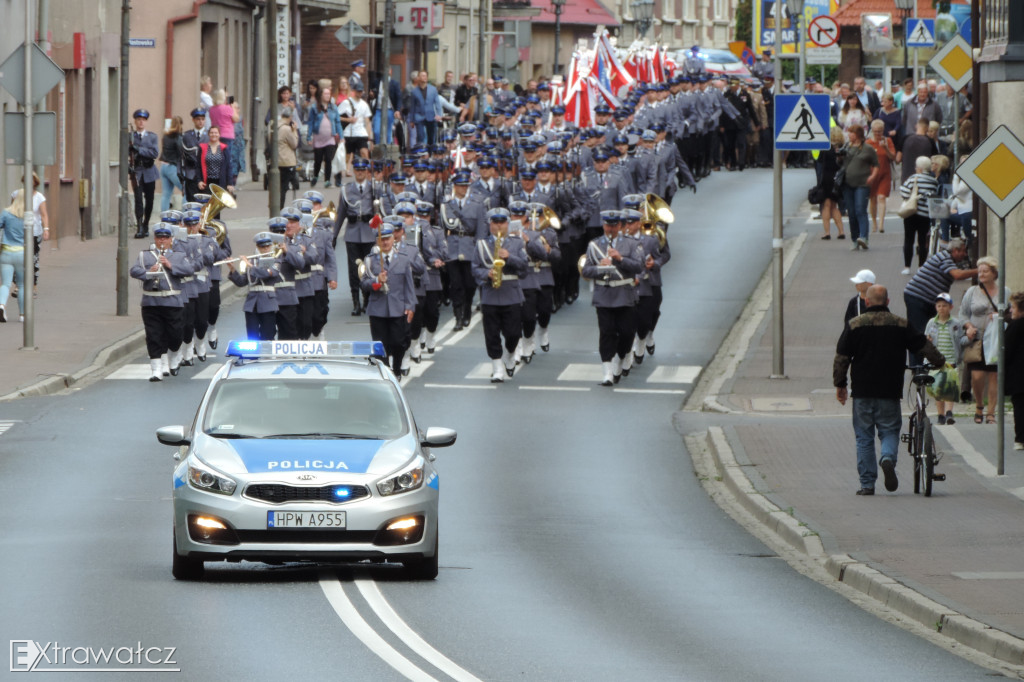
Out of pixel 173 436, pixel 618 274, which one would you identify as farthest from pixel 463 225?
pixel 173 436

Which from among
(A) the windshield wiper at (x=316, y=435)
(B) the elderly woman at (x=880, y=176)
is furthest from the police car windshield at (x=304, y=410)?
(B) the elderly woman at (x=880, y=176)

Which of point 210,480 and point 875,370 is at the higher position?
point 875,370

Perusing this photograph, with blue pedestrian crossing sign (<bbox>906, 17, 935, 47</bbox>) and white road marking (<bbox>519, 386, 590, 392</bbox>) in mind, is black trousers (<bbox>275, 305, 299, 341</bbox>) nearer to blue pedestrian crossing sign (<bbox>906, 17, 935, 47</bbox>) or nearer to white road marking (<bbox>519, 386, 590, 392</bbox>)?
white road marking (<bbox>519, 386, 590, 392</bbox>)

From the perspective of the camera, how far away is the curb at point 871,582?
11891 mm

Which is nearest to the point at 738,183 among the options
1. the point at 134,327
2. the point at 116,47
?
the point at 116,47

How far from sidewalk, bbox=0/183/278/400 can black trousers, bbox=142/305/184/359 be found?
96 cm

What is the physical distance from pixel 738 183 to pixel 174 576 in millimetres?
36541

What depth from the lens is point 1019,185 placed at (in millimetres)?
18266

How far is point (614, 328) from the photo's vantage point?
25.6 meters

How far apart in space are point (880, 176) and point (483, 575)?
25.9 metres

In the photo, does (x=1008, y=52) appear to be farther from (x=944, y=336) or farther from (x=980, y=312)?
(x=944, y=336)

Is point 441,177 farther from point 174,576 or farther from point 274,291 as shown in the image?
point 174,576

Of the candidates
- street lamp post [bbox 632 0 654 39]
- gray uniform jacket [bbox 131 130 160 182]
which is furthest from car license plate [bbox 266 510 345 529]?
street lamp post [bbox 632 0 654 39]

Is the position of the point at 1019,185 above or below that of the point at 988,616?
above
